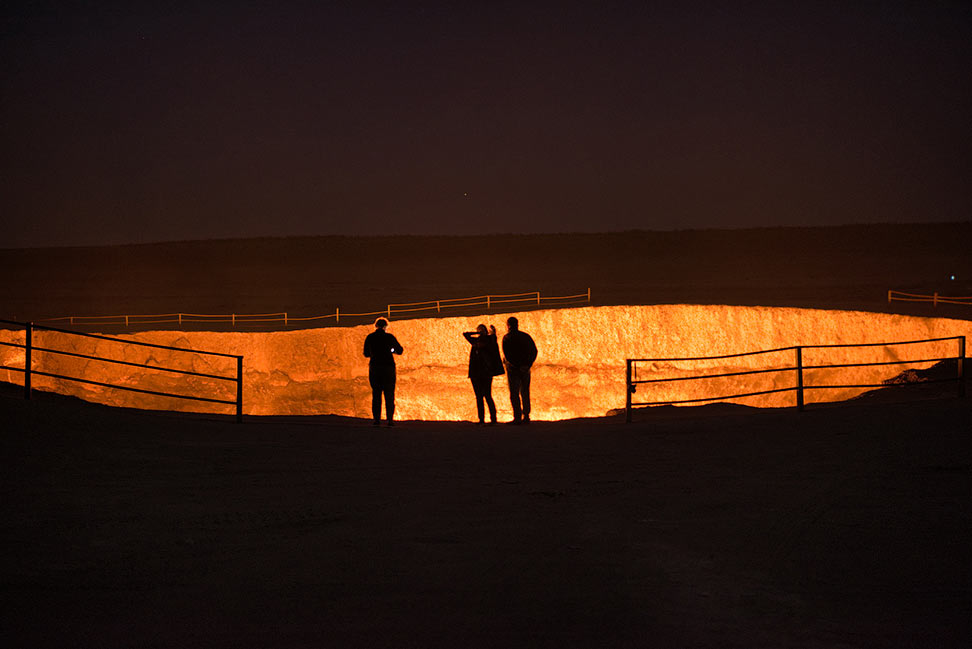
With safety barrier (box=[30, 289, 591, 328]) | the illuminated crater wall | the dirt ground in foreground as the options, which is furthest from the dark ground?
safety barrier (box=[30, 289, 591, 328])

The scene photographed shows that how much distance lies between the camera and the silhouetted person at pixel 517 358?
11383 millimetres

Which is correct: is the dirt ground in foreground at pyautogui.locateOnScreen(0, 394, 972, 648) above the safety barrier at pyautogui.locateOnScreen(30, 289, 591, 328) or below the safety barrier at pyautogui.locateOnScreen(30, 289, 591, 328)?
below

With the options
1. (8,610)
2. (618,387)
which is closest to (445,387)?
(618,387)

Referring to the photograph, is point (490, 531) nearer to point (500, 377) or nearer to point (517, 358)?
point (517, 358)

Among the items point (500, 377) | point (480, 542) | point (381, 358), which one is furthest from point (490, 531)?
point (500, 377)

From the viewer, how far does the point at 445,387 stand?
28.2m

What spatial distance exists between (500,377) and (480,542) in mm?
22955

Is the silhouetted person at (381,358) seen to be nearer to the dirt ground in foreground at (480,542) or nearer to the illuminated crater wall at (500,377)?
the dirt ground in foreground at (480,542)

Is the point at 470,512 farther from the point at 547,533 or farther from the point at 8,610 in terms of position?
the point at 8,610

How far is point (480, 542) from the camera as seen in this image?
16.3 ft

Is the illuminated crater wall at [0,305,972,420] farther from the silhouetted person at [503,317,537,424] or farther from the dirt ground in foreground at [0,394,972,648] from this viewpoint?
the dirt ground in foreground at [0,394,972,648]

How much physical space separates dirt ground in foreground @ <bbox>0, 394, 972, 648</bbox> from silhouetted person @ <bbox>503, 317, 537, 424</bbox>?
2652mm

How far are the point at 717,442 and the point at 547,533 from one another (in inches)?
176

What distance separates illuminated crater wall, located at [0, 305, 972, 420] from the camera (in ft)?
88.7
